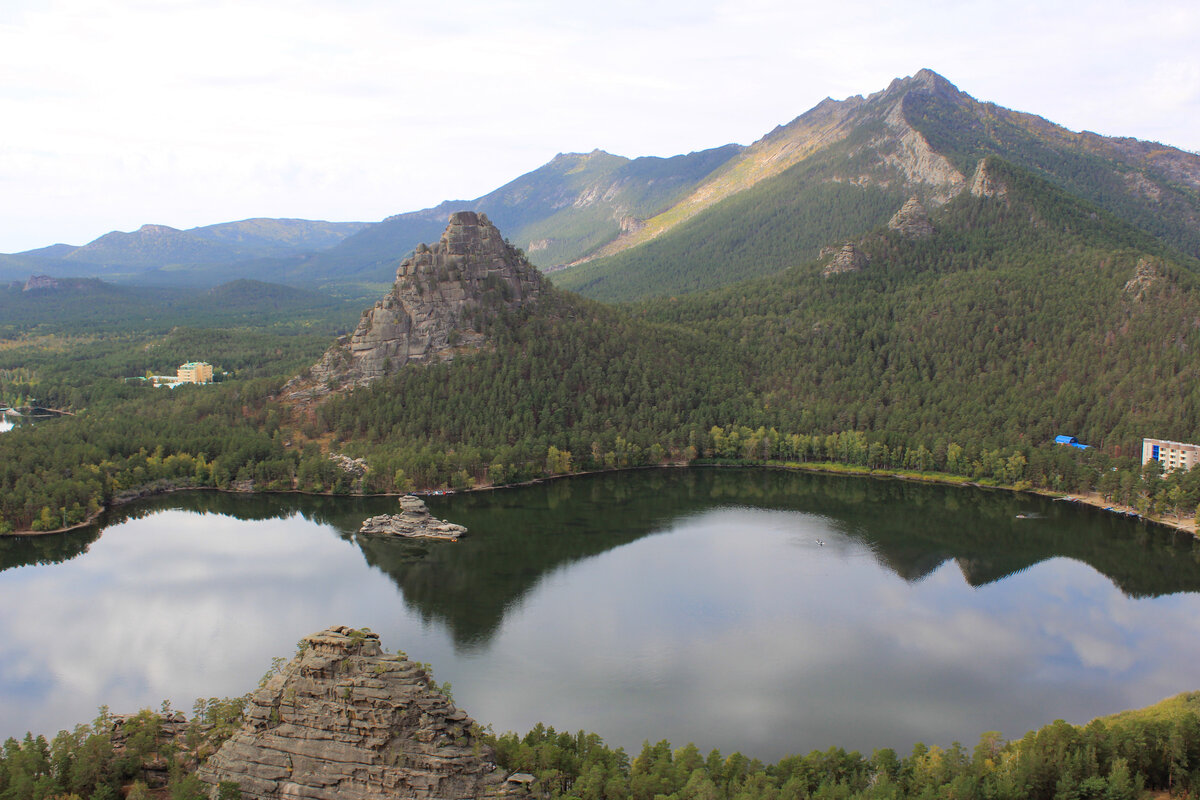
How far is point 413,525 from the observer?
7550 centimetres

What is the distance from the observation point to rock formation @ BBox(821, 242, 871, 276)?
14125cm

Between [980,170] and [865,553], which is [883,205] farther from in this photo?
[865,553]

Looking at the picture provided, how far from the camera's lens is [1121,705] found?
4528 centimetres

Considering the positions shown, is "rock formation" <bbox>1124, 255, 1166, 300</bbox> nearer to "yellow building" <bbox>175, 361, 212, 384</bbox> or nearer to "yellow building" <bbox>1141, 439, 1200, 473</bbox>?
"yellow building" <bbox>1141, 439, 1200, 473</bbox>

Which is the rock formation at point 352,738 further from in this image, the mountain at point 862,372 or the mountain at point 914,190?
the mountain at point 914,190

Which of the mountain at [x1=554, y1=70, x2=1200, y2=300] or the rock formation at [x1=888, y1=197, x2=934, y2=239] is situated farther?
the mountain at [x1=554, y1=70, x2=1200, y2=300]

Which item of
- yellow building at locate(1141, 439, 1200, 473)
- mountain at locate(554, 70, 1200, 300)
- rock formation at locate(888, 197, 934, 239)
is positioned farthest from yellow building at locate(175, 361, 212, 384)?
yellow building at locate(1141, 439, 1200, 473)

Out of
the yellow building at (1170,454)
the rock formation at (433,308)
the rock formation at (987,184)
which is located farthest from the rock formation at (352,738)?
the rock formation at (987,184)

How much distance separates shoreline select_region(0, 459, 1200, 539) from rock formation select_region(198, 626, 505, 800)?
189 feet

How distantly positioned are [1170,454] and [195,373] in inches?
5252

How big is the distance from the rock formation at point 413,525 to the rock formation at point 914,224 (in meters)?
98.7

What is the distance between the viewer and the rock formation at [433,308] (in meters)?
112

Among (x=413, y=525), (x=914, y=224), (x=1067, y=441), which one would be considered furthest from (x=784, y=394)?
(x=413, y=525)

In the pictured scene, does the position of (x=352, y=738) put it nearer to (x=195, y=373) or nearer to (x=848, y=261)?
(x=848, y=261)
